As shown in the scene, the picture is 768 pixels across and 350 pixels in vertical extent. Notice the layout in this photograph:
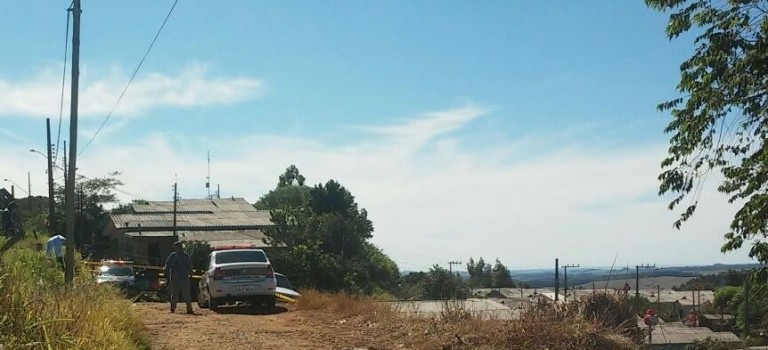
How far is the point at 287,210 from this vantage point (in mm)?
59719

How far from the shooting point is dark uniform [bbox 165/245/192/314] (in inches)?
753

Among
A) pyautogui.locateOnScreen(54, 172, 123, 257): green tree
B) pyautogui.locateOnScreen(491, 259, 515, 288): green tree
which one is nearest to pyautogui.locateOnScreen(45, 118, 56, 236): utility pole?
pyautogui.locateOnScreen(54, 172, 123, 257): green tree

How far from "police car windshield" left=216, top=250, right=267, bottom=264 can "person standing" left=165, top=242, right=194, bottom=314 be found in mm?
1360

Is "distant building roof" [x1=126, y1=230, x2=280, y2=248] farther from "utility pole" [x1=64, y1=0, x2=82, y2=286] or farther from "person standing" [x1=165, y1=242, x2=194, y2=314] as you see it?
"utility pole" [x1=64, y1=0, x2=82, y2=286]

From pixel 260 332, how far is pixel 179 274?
587 centimetres

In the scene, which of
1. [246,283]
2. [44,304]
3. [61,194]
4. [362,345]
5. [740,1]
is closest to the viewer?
[44,304]

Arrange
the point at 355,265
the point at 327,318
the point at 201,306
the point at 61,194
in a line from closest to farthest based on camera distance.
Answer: the point at 327,318
the point at 201,306
the point at 355,265
the point at 61,194

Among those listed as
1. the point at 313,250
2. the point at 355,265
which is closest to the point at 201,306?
the point at 313,250

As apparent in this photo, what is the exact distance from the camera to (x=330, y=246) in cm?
5859

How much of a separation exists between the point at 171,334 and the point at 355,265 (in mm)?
38574

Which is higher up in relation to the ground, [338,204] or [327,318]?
[338,204]

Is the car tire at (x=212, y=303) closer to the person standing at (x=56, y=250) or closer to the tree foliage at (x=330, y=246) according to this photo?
the person standing at (x=56, y=250)

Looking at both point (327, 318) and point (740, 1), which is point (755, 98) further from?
point (327, 318)

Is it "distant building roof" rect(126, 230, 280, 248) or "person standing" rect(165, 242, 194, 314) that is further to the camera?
"distant building roof" rect(126, 230, 280, 248)
